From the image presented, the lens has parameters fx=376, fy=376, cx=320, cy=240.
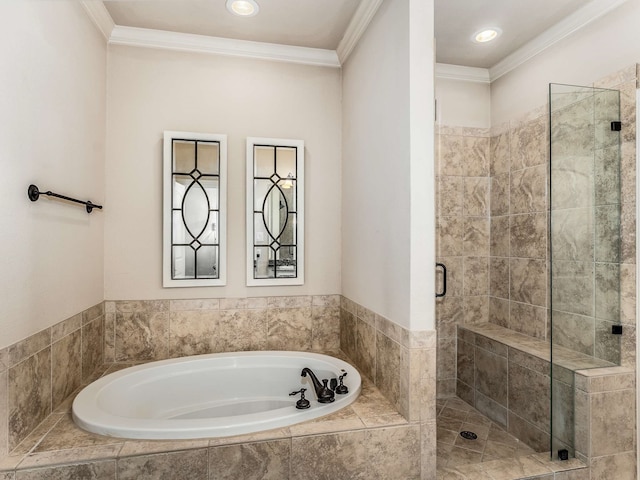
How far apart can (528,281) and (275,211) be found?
6.13 feet

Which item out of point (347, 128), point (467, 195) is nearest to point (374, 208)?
point (347, 128)

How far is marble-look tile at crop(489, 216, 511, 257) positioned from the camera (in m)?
2.86

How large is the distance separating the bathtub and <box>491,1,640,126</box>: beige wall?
7.30 ft

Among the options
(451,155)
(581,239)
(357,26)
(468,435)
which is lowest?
(468,435)

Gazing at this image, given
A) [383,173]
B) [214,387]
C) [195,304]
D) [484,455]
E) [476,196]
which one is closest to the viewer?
[383,173]

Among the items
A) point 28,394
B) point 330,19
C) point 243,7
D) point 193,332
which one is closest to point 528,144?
point 330,19

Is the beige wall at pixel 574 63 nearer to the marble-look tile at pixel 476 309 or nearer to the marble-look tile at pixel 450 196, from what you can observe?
the marble-look tile at pixel 450 196

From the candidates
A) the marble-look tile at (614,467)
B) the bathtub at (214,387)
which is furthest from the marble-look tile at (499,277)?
the bathtub at (214,387)

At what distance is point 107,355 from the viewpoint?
2.48 metres

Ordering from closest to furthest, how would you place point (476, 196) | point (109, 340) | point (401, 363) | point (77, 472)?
point (77, 472)
point (401, 363)
point (109, 340)
point (476, 196)

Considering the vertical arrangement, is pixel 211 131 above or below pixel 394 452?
above

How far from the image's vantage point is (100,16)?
7.43ft

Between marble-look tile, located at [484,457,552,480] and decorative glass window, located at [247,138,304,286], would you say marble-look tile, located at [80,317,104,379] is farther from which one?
marble-look tile, located at [484,457,552,480]

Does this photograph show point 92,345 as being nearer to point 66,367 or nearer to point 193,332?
point 66,367
